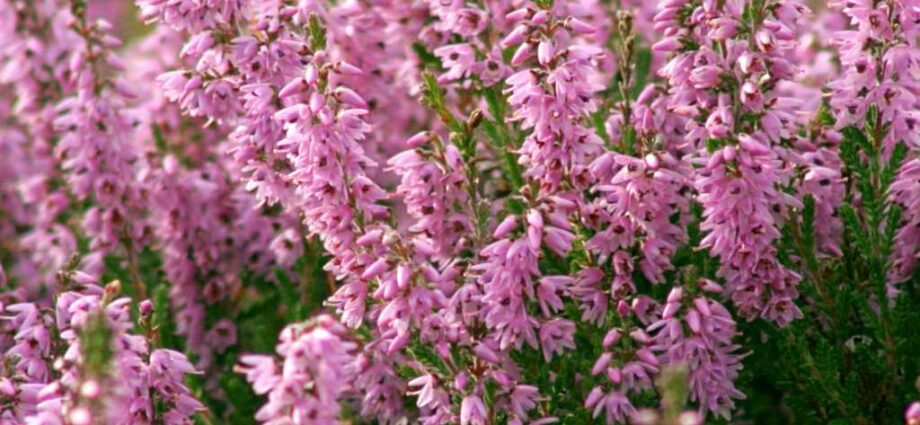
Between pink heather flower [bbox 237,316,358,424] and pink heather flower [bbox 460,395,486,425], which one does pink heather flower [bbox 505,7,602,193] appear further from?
pink heather flower [bbox 237,316,358,424]

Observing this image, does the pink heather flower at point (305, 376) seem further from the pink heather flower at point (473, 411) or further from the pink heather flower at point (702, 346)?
the pink heather flower at point (702, 346)

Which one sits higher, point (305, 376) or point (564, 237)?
point (305, 376)

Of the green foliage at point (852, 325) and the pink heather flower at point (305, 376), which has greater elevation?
the pink heather flower at point (305, 376)

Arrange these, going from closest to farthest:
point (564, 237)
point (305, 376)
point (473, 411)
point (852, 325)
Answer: point (305, 376)
point (473, 411)
point (564, 237)
point (852, 325)

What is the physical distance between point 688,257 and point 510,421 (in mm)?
936

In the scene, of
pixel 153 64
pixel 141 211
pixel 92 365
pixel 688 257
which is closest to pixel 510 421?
pixel 688 257

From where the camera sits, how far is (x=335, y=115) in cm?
336

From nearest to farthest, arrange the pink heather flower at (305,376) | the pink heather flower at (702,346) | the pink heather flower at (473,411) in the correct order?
the pink heather flower at (305,376) < the pink heather flower at (473,411) < the pink heather flower at (702,346)

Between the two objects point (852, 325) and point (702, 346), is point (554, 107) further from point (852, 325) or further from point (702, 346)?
point (852, 325)

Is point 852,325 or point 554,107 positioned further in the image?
point 852,325

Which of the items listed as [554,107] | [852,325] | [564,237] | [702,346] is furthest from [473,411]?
[852,325]

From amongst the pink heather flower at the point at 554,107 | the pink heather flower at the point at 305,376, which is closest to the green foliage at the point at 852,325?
the pink heather flower at the point at 554,107

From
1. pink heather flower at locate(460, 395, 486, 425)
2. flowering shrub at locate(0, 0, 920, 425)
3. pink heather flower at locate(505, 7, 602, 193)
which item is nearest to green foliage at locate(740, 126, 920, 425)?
flowering shrub at locate(0, 0, 920, 425)

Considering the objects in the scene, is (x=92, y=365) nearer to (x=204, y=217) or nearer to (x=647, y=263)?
(x=647, y=263)
